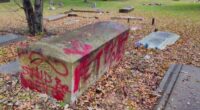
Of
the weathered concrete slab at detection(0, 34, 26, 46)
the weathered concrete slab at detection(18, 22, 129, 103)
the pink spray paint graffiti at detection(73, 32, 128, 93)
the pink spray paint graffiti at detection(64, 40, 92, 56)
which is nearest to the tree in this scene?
the weathered concrete slab at detection(0, 34, 26, 46)

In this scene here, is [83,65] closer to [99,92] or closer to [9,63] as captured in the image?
[99,92]

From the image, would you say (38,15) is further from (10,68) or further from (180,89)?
(180,89)

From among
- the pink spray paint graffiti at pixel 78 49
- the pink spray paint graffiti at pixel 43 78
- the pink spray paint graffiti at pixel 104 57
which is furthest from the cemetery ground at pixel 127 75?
the pink spray paint graffiti at pixel 78 49

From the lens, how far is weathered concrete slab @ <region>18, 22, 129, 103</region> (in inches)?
167

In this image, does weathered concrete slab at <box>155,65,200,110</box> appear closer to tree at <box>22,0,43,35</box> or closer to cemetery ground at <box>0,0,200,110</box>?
cemetery ground at <box>0,0,200,110</box>

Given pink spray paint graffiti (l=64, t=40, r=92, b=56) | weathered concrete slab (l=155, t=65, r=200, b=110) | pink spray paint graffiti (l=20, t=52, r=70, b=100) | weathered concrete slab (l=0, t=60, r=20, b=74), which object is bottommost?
weathered concrete slab (l=155, t=65, r=200, b=110)

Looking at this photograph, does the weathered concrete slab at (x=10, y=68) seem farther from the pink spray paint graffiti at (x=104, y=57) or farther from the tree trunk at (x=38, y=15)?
the tree trunk at (x=38, y=15)

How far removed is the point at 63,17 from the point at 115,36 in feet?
24.9

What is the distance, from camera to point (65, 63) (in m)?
4.15

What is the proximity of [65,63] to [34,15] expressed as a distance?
5212 millimetres

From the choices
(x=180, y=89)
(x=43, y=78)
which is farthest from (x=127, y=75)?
(x=43, y=78)

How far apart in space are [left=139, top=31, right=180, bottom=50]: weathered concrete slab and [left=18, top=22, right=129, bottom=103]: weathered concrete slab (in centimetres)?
298

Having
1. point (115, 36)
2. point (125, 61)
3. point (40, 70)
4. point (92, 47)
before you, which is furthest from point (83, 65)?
point (125, 61)

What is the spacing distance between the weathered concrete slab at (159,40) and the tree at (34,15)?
10.9 feet
